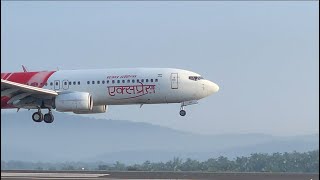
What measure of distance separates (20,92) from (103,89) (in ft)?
25.0

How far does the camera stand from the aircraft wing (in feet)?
212

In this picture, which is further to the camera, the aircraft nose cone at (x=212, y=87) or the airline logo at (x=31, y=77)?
the airline logo at (x=31, y=77)

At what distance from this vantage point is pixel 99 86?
220 feet

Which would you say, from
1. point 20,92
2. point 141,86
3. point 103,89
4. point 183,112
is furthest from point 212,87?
point 20,92

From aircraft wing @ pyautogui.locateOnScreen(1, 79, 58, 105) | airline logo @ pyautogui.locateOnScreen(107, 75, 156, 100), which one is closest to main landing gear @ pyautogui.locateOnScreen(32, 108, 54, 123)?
aircraft wing @ pyautogui.locateOnScreen(1, 79, 58, 105)

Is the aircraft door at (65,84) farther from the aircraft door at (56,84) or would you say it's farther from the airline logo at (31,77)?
the airline logo at (31,77)

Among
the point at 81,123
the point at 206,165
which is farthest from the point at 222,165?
the point at 81,123

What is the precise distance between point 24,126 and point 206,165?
4548 centimetres

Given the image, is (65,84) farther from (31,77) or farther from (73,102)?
(31,77)

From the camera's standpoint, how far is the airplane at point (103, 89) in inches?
2571

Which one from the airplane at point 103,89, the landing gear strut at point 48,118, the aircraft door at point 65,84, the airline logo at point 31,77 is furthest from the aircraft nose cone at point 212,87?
the airline logo at point 31,77

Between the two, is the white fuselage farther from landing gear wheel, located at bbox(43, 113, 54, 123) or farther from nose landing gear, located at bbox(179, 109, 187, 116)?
landing gear wheel, located at bbox(43, 113, 54, 123)

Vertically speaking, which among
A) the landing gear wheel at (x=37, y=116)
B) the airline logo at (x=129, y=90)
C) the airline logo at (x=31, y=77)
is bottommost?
the landing gear wheel at (x=37, y=116)

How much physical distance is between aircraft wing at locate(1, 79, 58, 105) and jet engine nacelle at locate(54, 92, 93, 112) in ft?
3.15
